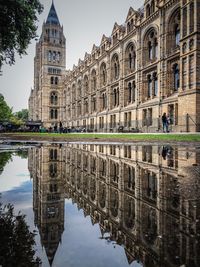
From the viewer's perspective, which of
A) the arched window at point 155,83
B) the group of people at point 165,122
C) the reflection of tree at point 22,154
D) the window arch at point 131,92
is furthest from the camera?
the window arch at point 131,92

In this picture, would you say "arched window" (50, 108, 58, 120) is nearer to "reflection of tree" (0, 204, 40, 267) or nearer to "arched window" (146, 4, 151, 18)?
"arched window" (146, 4, 151, 18)

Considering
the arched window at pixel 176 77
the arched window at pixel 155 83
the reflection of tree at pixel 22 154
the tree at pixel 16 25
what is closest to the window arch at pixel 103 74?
the arched window at pixel 155 83

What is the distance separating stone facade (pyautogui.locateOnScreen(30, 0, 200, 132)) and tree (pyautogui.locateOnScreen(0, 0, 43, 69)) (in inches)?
580

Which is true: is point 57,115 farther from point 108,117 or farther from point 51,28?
point 108,117

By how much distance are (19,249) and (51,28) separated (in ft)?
281

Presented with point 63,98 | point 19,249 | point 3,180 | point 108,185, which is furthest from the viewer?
point 63,98

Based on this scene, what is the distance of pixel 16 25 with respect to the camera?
42.0ft

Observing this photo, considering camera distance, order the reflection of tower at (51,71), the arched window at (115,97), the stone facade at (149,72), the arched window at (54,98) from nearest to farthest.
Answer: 1. the stone facade at (149,72)
2. the arched window at (115,97)
3. the reflection of tower at (51,71)
4. the arched window at (54,98)

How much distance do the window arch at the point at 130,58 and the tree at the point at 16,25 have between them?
22.5 meters

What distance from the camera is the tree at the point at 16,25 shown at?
11.8 meters

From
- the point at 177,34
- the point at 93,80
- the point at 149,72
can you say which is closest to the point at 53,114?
the point at 93,80

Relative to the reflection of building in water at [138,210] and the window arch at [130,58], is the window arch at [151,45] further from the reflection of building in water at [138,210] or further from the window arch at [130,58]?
the reflection of building in water at [138,210]

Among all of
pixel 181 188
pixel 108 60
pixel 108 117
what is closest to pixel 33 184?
pixel 181 188

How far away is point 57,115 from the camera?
76.9m
